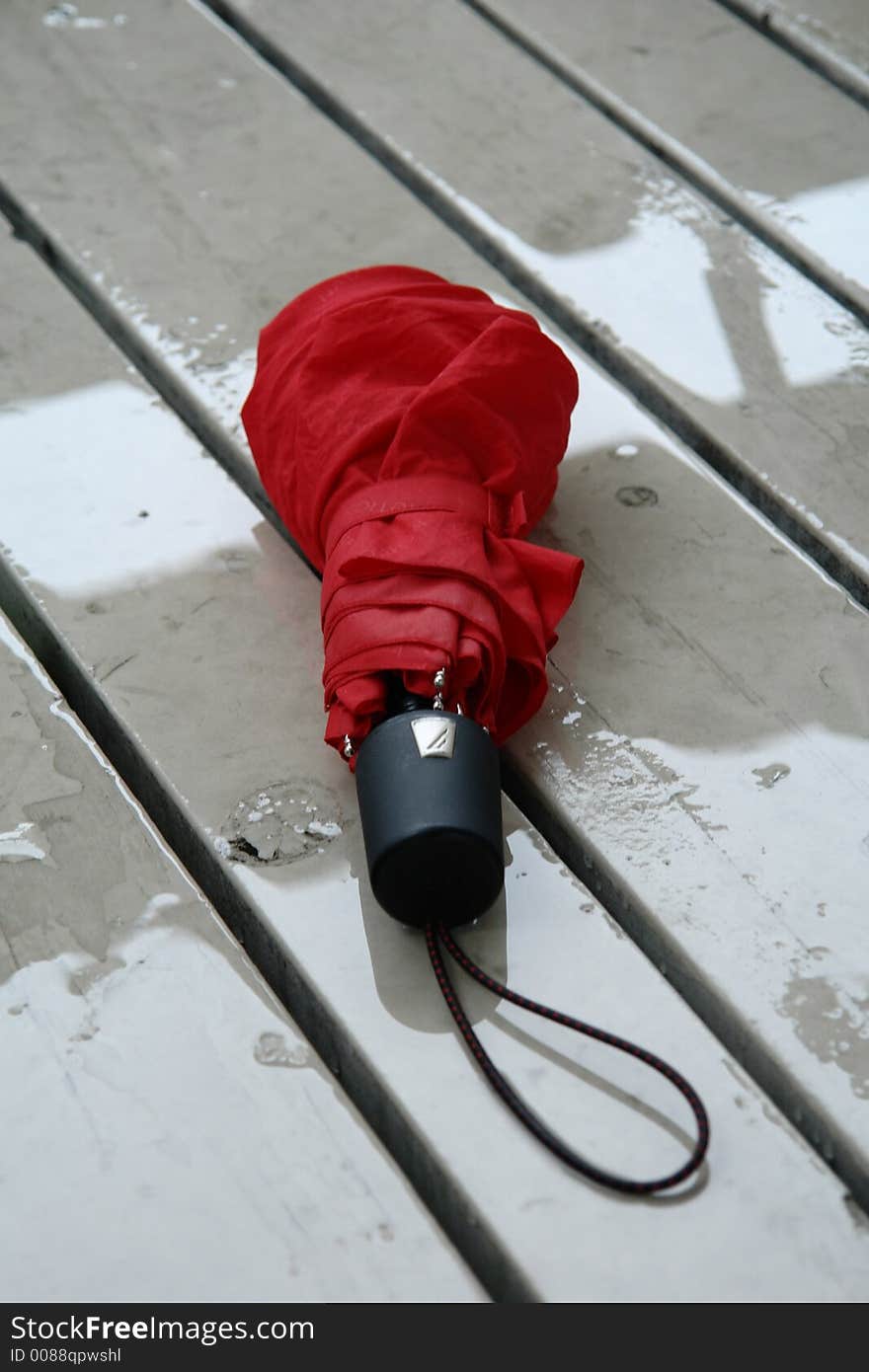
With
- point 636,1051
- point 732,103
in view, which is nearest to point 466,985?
point 636,1051

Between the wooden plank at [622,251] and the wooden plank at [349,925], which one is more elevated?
the wooden plank at [622,251]

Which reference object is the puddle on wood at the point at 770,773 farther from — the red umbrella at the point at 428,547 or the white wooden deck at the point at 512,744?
the red umbrella at the point at 428,547

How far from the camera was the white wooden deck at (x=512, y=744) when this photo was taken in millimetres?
793

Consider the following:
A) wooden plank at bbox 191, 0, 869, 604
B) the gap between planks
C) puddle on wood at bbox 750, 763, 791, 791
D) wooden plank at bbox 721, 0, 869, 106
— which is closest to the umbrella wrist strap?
puddle on wood at bbox 750, 763, 791, 791

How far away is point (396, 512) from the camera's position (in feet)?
3.25

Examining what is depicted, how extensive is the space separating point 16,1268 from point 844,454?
0.90 m

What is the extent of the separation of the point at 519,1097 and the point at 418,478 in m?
0.43

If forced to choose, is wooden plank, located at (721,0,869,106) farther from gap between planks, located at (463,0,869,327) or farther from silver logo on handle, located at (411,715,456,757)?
silver logo on handle, located at (411,715,456,757)

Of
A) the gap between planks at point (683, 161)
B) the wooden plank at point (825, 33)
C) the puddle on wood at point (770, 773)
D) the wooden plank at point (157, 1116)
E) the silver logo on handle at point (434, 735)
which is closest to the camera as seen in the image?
the wooden plank at point (157, 1116)

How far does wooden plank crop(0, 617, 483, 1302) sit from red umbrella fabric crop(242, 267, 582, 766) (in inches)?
6.7

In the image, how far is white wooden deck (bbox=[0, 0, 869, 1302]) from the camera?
2.60ft

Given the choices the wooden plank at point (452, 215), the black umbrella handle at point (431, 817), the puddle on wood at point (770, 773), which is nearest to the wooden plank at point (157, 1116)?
the black umbrella handle at point (431, 817)

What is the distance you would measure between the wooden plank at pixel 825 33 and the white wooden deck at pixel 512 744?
3 cm

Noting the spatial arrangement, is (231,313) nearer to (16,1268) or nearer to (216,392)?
(216,392)
